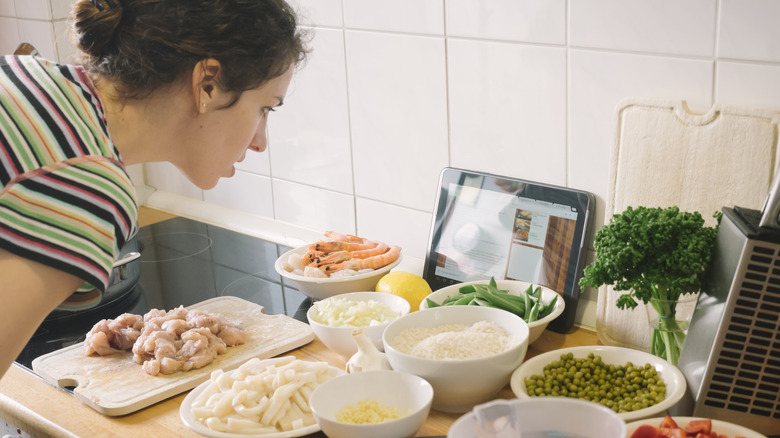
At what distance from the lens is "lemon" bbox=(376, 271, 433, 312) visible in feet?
4.72

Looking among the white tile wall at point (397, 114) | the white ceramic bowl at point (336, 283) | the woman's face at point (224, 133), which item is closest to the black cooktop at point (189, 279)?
the white ceramic bowl at point (336, 283)

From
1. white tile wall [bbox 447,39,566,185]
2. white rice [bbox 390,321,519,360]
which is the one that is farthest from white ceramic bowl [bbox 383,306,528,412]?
white tile wall [bbox 447,39,566,185]

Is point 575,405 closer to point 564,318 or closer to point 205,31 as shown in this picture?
point 564,318

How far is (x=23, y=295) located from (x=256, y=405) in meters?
0.37

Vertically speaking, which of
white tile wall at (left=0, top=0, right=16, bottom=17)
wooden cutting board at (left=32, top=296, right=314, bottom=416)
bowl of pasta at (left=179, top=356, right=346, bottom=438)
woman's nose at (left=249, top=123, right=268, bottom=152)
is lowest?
wooden cutting board at (left=32, top=296, right=314, bottom=416)

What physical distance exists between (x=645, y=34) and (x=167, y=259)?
1222 mm

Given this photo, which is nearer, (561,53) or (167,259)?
(561,53)

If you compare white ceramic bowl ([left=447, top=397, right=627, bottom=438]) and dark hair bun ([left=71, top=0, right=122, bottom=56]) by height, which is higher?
dark hair bun ([left=71, top=0, right=122, bottom=56])

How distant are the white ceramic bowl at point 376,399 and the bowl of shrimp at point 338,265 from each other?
16.3 inches

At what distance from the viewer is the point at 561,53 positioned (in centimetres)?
133

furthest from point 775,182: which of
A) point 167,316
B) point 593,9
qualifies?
point 167,316

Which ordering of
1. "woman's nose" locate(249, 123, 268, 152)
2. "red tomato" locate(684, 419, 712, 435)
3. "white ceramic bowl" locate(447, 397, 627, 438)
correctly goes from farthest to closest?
"woman's nose" locate(249, 123, 268, 152), "red tomato" locate(684, 419, 712, 435), "white ceramic bowl" locate(447, 397, 627, 438)

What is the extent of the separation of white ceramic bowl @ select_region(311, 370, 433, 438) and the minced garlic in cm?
1

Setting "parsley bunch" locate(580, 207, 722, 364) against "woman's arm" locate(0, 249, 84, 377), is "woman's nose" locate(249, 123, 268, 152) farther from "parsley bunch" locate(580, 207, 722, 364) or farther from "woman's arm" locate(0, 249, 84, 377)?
"parsley bunch" locate(580, 207, 722, 364)
